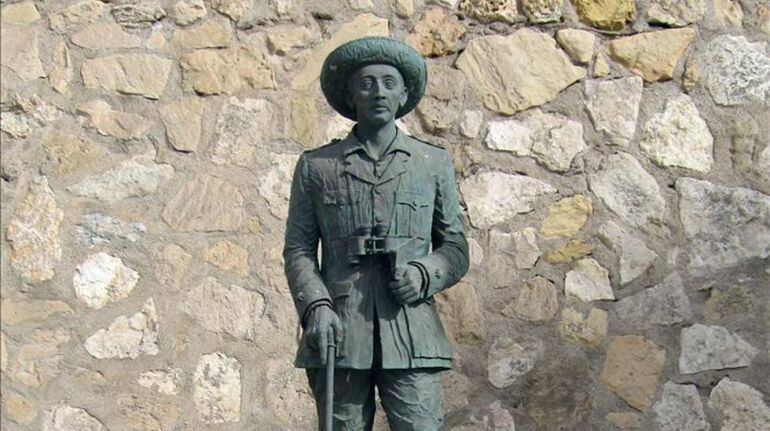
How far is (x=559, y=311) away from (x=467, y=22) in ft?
3.95

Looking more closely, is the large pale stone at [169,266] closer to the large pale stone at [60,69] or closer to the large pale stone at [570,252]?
the large pale stone at [60,69]

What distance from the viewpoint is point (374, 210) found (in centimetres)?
457

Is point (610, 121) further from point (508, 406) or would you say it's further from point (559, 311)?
point (508, 406)

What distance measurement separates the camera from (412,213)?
4605 mm

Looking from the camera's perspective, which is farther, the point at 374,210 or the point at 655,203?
the point at 655,203

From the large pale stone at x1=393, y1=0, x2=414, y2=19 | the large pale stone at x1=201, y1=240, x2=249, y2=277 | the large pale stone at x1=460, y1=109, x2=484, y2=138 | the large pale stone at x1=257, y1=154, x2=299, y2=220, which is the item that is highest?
the large pale stone at x1=393, y1=0, x2=414, y2=19

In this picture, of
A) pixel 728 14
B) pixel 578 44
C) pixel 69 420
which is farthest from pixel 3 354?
pixel 728 14

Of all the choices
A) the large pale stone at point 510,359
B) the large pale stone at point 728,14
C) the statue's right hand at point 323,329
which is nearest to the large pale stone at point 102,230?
the large pale stone at point 510,359

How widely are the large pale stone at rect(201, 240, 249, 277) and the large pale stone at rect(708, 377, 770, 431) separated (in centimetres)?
184

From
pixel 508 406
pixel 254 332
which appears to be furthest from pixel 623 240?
pixel 254 332

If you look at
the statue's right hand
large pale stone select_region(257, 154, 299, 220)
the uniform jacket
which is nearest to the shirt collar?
the uniform jacket

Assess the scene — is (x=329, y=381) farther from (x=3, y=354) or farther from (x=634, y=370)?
Answer: (x=3, y=354)

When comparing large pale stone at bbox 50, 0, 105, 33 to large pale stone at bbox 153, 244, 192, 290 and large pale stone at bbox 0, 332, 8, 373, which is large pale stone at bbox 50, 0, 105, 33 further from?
large pale stone at bbox 0, 332, 8, 373

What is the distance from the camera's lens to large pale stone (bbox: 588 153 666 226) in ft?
20.6
